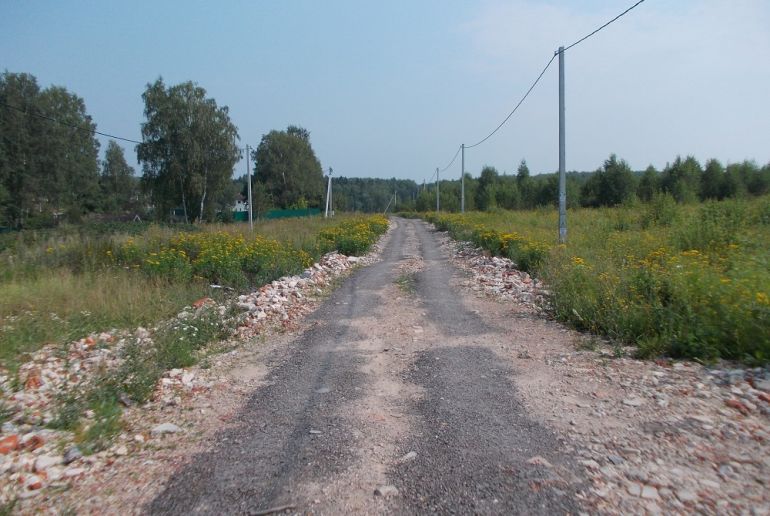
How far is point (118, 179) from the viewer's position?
6344 centimetres

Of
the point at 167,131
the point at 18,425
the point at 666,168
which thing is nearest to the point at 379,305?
the point at 18,425

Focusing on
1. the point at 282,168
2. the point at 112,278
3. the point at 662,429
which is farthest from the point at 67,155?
the point at 662,429

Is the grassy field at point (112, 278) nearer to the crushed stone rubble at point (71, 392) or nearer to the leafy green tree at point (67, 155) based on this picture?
the crushed stone rubble at point (71, 392)

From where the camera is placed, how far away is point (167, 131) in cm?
4044

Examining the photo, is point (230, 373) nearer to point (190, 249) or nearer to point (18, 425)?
point (18, 425)

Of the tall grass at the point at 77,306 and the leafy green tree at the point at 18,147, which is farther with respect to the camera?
the leafy green tree at the point at 18,147

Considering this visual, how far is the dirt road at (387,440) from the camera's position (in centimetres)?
307

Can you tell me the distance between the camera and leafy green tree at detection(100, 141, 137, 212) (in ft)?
204

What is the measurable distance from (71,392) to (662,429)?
4.87 metres

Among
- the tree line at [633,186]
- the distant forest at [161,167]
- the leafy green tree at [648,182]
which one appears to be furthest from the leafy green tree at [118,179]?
the leafy green tree at [648,182]

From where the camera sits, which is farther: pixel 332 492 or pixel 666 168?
pixel 666 168

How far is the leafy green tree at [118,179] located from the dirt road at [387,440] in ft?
207

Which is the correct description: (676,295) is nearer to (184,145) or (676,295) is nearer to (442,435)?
(442,435)

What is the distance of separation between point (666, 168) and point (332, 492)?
46136mm
